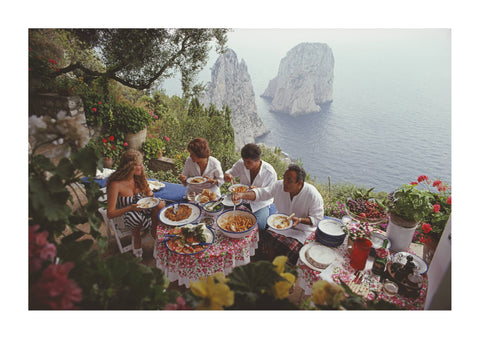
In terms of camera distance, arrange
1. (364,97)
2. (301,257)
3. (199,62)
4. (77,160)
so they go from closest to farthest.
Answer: (77,160), (301,257), (199,62), (364,97)

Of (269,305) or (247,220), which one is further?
(247,220)

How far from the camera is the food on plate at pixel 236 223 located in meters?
2.45

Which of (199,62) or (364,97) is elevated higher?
(364,97)

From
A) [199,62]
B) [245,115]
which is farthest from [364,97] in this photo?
[199,62]

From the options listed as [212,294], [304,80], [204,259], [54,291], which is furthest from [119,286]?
[304,80]

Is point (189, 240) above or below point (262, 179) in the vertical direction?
below

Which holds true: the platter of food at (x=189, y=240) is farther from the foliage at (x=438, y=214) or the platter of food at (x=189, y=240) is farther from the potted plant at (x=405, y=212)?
the foliage at (x=438, y=214)

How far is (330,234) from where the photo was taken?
2.18 meters

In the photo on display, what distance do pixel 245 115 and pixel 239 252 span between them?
39.3 metres

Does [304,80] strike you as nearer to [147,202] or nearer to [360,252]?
[147,202]

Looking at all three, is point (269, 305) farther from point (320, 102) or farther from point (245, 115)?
point (320, 102)

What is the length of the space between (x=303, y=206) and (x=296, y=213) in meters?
0.15
